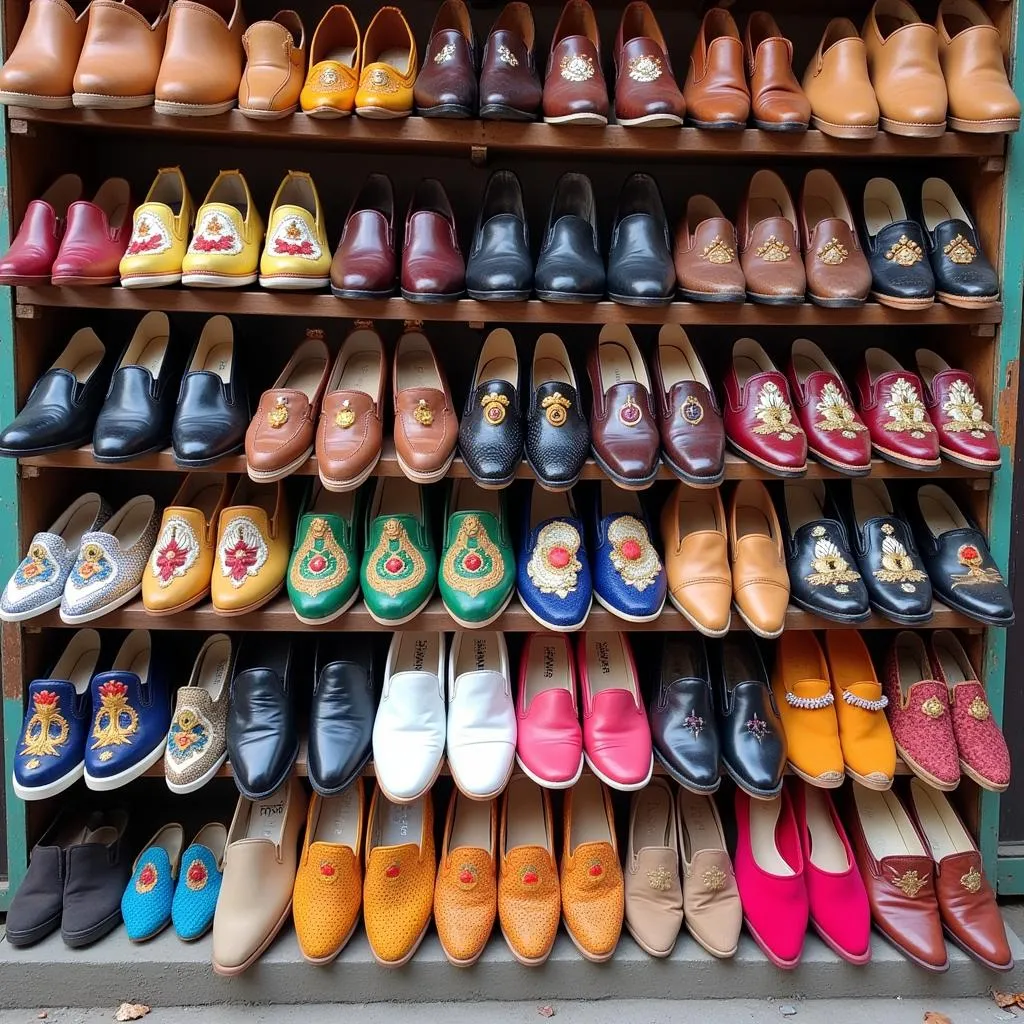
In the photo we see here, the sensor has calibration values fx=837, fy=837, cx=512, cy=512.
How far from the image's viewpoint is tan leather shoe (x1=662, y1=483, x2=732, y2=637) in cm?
185

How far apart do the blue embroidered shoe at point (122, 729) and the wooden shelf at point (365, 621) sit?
5.5 inches

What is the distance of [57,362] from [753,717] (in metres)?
1.80

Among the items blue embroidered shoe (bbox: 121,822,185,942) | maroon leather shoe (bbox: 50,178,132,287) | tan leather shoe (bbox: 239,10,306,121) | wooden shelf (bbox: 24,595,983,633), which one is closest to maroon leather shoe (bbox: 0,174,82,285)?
maroon leather shoe (bbox: 50,178,132,287)

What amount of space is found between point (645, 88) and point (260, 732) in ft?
5.33

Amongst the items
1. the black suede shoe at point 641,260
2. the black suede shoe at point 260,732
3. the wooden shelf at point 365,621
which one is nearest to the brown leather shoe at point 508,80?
the black suede shoe at point 641,260

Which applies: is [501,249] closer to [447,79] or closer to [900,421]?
[447,79]

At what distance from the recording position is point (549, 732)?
6.22 feet

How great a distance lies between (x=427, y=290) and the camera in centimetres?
177

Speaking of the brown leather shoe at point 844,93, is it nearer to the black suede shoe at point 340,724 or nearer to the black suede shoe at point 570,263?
the black suede shoe at point 570,263

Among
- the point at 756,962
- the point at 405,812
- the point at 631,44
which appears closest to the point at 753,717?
the point at 756,962

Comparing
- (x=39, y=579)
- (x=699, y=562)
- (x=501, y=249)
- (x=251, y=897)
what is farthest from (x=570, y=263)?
(x=251, y=897)

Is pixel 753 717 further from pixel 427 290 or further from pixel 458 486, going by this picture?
pixel 427 290

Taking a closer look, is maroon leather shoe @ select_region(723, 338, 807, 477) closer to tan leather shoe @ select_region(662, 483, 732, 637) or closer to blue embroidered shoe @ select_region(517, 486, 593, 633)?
tan leather shoe @ select_region(662, 483, 732, 637)

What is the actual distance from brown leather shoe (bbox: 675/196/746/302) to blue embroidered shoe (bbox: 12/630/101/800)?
5.40 ft
